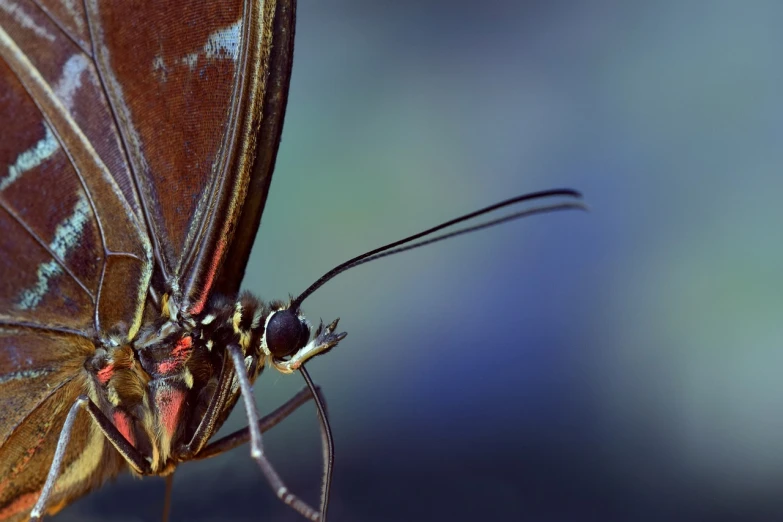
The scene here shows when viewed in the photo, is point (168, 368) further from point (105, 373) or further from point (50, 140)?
point (50, 140)

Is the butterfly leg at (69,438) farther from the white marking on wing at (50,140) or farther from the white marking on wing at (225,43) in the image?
A: the white marking on wing at (225,43)

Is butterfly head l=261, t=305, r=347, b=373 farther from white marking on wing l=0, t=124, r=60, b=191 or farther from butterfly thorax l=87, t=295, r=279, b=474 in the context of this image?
white marking on wing l=0, t=124, r=60, b=191

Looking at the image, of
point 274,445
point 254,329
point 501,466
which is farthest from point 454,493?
point 254,329

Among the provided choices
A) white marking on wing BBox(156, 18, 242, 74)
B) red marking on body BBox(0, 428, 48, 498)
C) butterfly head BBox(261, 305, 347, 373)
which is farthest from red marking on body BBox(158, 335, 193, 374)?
white marking on wing BBox(156, 18, 242, 74)

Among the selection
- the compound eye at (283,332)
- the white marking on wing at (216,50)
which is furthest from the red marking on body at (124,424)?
the white marking on wing at (216,50)

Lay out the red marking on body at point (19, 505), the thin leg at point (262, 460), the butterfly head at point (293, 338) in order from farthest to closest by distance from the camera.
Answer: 1. the red marking on body at point (19, 505)
2. the butterfly head at point (293, 338)
3. the thin leg at point (262, 460)

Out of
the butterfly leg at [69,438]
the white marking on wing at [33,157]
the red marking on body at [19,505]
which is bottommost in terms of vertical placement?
the red marking on body at [19,505]

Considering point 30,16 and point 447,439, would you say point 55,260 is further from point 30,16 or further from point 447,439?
point 447,439
